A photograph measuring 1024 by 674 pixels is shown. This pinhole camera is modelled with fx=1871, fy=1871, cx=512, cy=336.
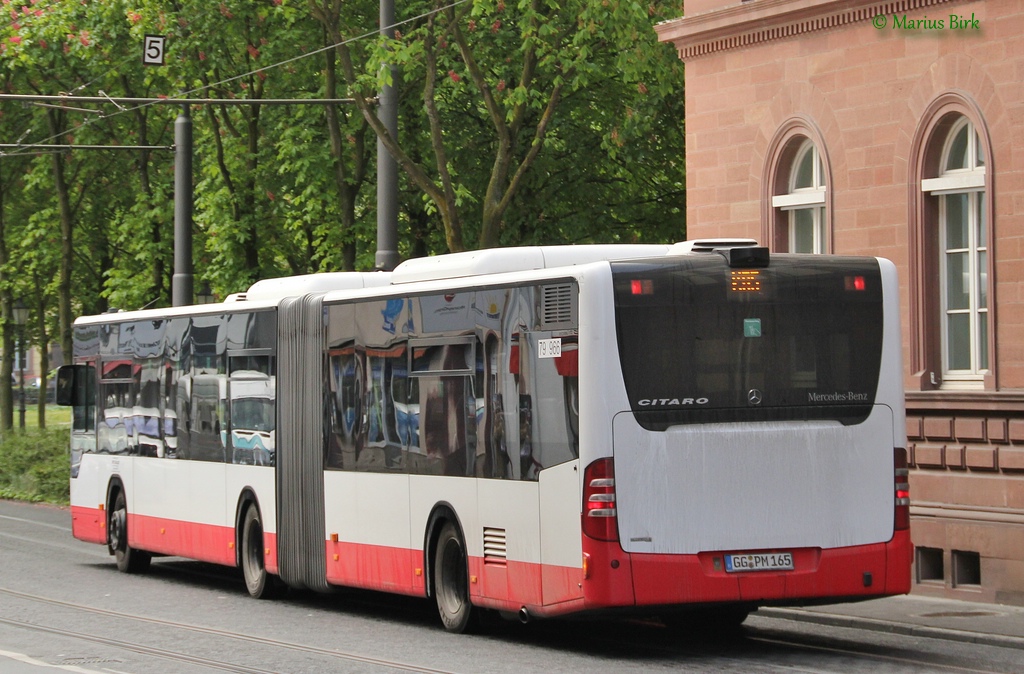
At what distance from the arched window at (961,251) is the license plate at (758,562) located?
18.1 ft

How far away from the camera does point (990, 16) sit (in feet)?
54.9

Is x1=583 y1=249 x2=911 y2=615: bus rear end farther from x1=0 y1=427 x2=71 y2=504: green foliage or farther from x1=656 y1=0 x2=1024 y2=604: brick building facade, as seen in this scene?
x1=0 y1=427 x2=71 y2=504: green foliage

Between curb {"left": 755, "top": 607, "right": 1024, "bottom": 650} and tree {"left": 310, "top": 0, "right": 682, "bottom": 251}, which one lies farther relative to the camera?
tree {"left": 310, "top": 0, "right": 682, "bottom": 251}

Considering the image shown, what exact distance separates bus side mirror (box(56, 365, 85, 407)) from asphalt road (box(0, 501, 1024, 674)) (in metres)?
4.50

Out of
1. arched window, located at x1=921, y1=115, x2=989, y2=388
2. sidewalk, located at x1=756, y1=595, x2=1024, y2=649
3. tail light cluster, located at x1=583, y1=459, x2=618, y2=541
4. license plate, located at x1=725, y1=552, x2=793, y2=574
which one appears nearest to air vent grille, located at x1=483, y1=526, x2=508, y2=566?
tail light cluster, located at x1=583, y1=459, x2=618, y2=541

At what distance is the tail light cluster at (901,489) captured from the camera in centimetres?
1256

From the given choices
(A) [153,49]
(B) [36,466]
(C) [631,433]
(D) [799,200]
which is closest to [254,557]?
(D) [799,200]

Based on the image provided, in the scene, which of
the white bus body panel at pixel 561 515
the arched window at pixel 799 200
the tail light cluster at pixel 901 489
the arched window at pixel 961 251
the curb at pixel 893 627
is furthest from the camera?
the arched window at pixel 799 200

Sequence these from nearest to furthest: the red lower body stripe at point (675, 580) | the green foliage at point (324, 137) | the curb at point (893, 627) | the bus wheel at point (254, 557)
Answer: the red lower body stripe at point (675, 580) → the curb at point (893, 627) → the bus wheel at point (254, 557) → the green foliage at point (324, 137)

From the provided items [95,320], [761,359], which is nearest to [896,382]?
[761,359]

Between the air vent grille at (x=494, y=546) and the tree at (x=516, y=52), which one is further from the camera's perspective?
Result: the tree at (x=516, y=52)

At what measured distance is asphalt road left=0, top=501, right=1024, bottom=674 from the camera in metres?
11.9

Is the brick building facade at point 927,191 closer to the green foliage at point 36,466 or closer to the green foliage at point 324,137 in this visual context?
the green foliage at point 324,137

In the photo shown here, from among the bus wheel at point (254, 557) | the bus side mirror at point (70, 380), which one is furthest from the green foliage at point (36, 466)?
the bus wheel at point (254, 557)
